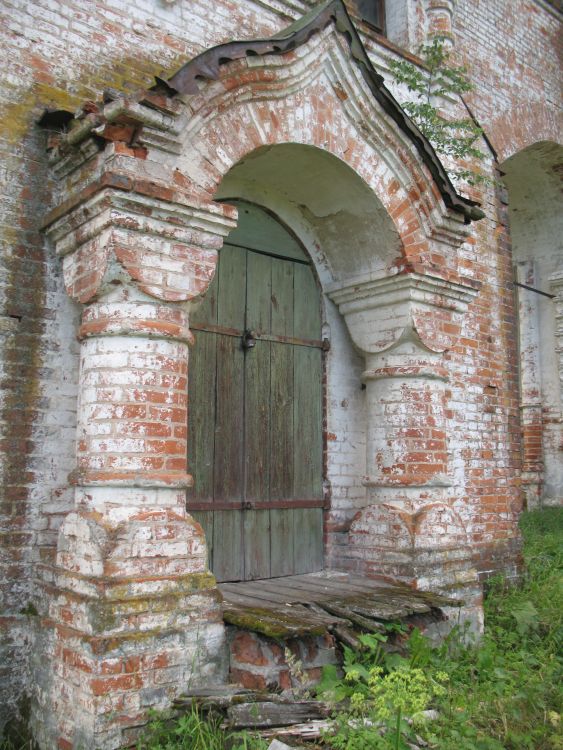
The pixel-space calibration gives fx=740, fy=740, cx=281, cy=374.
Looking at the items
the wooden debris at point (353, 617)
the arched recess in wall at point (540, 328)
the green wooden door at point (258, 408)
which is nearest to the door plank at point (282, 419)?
the green wooden door at point (258, 408)

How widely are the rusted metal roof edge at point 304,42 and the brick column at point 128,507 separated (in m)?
0.70

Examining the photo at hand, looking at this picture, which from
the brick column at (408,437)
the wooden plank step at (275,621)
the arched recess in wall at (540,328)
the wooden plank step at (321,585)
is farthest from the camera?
the arched recess in wall at (540,328)

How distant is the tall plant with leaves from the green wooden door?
5.77 ft

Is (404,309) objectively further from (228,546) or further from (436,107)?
(436,107)

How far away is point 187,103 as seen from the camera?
3824 mm

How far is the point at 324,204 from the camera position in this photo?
5.27 metres

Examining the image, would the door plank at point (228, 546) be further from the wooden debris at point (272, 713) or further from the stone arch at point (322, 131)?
the stone arch at point (322, 131)

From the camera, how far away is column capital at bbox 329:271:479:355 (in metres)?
5.08

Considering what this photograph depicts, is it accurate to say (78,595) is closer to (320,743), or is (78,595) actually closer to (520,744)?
(320,743)

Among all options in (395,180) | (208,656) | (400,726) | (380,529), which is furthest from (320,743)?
(395,180)

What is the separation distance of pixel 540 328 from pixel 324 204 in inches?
232

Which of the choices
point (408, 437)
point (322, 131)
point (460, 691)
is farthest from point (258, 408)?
point (460, 691)

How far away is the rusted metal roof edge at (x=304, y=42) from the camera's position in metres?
3.84

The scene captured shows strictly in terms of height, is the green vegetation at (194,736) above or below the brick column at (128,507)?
below
